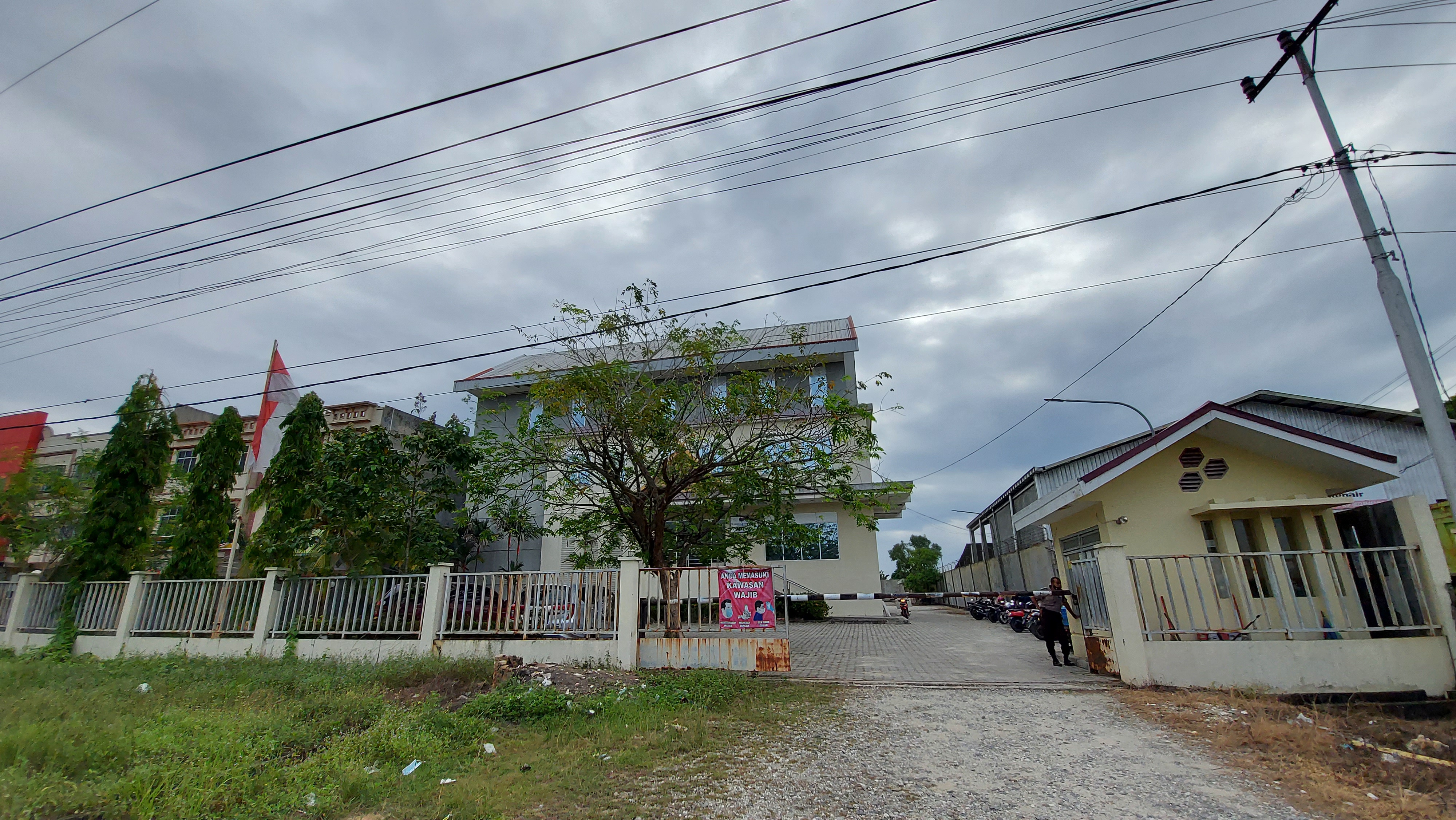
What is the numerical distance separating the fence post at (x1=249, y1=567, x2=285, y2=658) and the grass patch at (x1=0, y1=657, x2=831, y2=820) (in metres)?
1.92

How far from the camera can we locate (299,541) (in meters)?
12.9

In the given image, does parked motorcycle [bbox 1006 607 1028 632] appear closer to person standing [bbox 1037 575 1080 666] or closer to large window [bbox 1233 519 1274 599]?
person standing [bbox 1037 575 1080 666]

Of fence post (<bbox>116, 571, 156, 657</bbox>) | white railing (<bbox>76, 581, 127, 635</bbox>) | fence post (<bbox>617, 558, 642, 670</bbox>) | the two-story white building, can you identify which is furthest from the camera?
the two-story white building

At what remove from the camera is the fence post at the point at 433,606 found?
9.95m

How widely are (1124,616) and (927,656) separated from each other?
4575 mm

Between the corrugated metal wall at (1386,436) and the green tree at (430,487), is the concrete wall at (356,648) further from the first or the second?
the corrugated metal wall at (1386,436)

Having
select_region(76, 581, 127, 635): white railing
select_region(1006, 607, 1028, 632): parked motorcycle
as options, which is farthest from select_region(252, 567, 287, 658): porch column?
select_region(1006, 607, 1028, 632): parked motorcycle

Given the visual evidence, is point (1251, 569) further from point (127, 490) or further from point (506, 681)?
point (127, 490)

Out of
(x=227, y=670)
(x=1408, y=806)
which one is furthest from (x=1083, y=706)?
(x=227, y=670)

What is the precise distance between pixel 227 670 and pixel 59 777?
6.60 m

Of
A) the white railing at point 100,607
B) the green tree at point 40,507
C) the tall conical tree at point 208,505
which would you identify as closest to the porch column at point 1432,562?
the tall conical tree at point 208,505

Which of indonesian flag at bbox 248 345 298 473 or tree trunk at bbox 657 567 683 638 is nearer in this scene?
tree trunk at bbox 657 567 683 638

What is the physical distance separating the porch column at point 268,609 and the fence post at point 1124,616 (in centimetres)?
1359

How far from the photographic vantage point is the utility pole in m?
6.39
